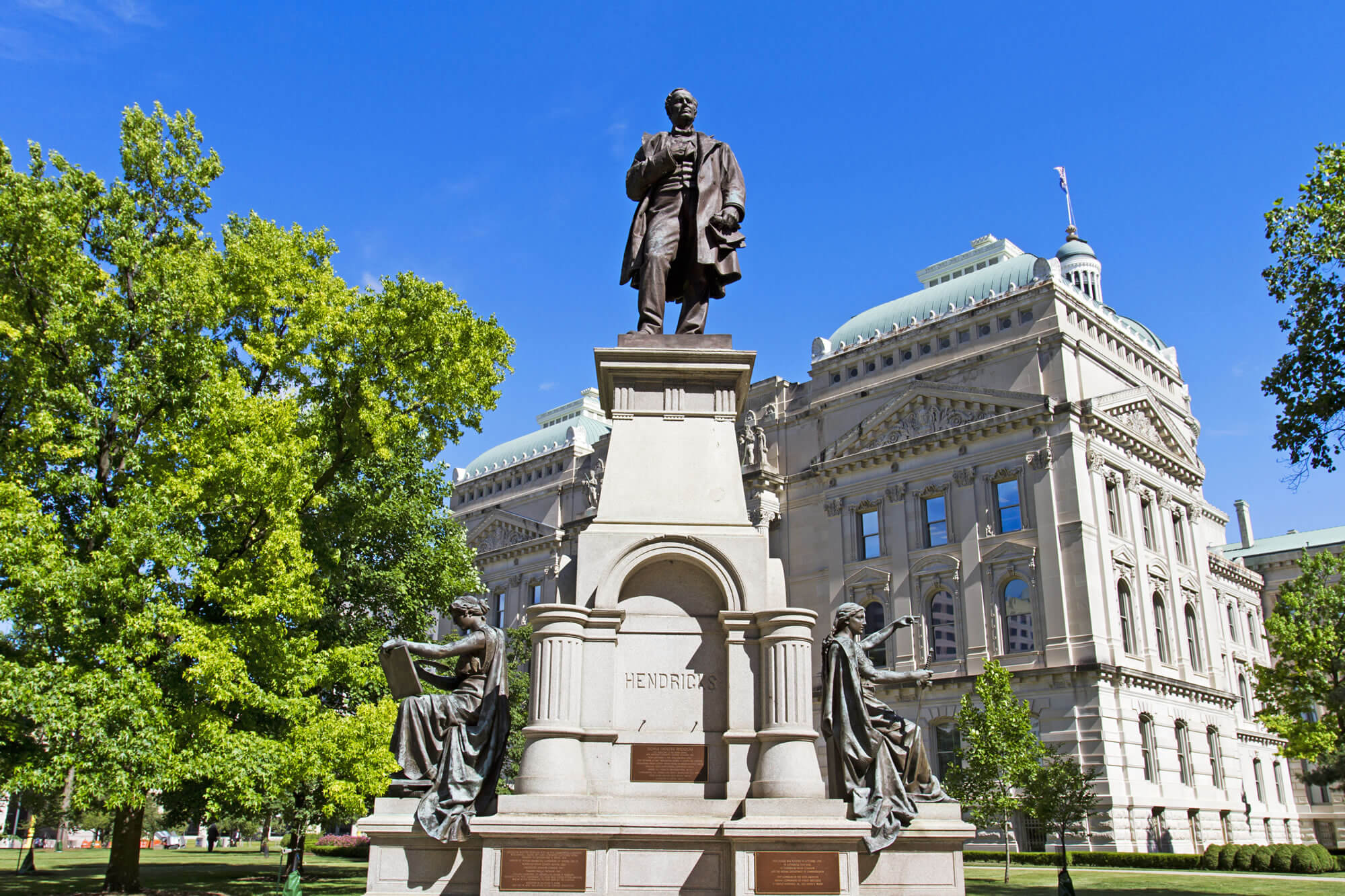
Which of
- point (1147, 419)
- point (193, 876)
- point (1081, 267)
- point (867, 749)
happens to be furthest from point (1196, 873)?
point (1081, 267)

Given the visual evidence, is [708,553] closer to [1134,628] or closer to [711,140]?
[711,140]

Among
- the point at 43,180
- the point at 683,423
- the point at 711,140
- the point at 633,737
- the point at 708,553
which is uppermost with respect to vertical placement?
the point at 43,180

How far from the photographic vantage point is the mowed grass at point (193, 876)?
2256 centimetres

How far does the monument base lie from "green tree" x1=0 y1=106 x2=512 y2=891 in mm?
9665

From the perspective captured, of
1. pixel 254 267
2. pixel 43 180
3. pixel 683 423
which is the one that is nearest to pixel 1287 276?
pixel 683 423

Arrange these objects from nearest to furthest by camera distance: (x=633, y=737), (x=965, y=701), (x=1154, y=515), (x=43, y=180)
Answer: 1. (x=633, y=737)
2. (x=43, y=180)
3. (x=965, y=701)
4. (x=1154, y=515)

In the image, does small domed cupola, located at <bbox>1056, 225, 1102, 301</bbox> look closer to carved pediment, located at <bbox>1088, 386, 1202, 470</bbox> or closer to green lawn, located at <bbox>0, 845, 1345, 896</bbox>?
carved pediment, located at <bbox>1088, 386, 1202, 470</bbox>

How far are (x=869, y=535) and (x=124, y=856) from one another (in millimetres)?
34752

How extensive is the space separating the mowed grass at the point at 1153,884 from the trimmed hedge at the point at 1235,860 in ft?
2.93

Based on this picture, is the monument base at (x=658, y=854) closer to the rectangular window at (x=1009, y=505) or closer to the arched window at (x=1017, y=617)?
the arched window at (x=1017, y=617)

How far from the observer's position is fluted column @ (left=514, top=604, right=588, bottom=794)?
8789mm

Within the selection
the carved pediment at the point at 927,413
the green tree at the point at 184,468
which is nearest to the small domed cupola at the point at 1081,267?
the carved pediment at the point at 927,413

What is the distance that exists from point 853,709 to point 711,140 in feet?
21.7

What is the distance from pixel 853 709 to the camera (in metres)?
9.38
